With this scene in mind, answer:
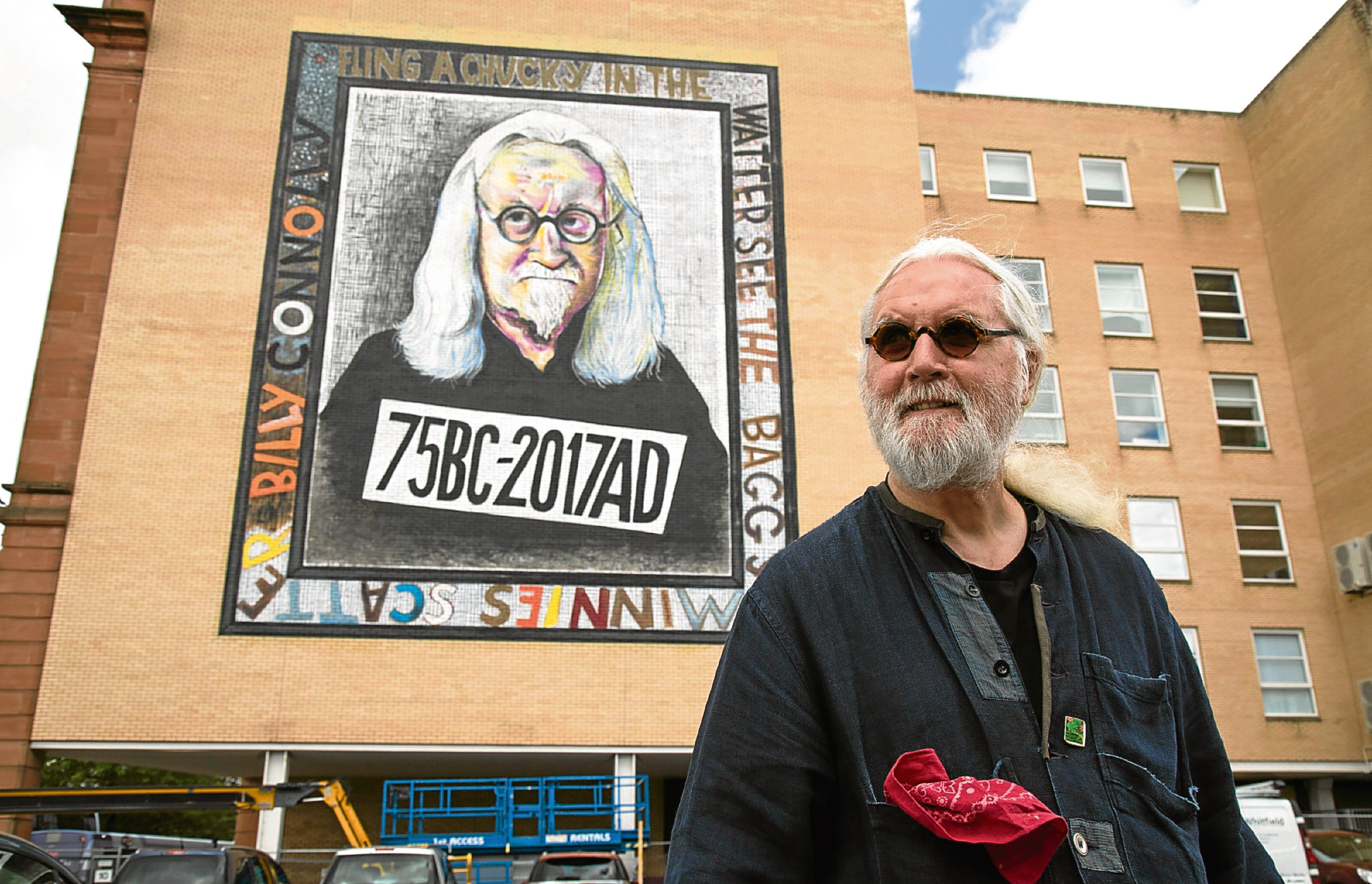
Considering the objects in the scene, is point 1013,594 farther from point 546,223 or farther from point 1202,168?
point 1202,168

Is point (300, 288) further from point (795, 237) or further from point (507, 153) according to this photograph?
point (795, 237)

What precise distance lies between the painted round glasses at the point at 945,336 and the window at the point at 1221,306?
92.8 ft

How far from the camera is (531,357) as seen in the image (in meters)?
21.0

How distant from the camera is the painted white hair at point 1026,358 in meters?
2.19

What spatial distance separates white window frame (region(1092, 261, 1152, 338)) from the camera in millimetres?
27219

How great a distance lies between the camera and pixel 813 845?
1749 mm

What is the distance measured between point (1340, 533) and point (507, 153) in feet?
67.9

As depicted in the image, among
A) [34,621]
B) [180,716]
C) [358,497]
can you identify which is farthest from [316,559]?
[34,621]

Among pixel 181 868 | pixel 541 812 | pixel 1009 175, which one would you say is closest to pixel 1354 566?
pixel 1009 175

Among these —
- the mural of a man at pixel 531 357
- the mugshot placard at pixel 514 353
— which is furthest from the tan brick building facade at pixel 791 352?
the mural of a man at pixel 531 357

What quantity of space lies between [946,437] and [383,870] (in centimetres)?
1263

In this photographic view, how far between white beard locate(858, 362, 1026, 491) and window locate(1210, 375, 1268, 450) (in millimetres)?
27479

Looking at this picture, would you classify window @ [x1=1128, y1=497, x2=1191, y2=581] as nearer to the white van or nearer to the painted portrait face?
the white van

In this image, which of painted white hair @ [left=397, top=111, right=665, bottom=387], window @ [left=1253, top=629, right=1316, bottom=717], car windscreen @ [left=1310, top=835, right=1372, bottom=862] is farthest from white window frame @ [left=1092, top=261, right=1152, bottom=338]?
car windscreen @ [left=1310, top=835, right=1372, bottom=862]
